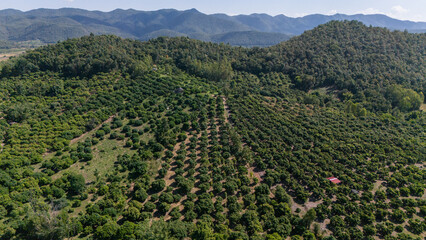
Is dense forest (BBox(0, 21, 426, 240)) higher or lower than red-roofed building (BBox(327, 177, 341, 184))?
higher

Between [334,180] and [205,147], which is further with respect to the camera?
[205,147]

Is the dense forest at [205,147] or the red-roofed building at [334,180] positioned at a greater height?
the dense forest at [205,147]

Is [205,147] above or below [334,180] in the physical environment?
above

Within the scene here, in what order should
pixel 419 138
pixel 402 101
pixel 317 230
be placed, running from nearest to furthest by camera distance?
pixel 317 230 → pixel 419 138 → pixel 402 101

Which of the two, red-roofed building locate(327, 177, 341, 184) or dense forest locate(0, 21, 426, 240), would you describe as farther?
red-roofed building locate(327, 177, 341, 184)

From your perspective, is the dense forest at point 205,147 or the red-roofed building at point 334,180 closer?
the dense forest at point 205,147

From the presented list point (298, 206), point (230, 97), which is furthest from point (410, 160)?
point (230, 97)

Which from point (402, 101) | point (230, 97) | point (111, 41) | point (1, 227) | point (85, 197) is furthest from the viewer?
point (111, 41)

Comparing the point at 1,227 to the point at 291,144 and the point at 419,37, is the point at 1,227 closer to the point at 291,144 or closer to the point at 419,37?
the point at 291,144
